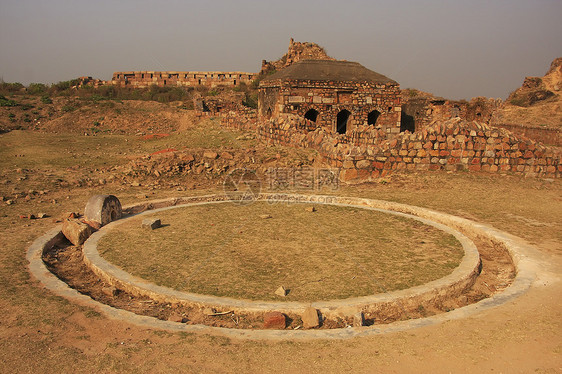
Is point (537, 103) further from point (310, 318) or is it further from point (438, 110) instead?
point (310, 318)

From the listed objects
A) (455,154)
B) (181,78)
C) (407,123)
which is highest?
(181,78)

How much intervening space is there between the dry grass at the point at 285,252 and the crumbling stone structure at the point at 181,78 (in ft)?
118

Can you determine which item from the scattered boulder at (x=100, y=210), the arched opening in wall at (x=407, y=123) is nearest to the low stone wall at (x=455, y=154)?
the scattered boulder at (x=100, y=210)

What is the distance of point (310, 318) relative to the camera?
13.3ft

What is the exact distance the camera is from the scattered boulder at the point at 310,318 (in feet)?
13.2

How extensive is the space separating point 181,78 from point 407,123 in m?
26.3

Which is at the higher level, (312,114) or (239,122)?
(312,114)

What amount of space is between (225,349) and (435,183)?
329 inches

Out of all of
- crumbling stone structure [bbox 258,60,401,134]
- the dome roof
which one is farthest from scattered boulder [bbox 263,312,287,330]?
the dome roof

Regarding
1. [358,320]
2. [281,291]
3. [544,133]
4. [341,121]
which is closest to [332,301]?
[358,320]

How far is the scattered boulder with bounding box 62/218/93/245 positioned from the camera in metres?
6.58

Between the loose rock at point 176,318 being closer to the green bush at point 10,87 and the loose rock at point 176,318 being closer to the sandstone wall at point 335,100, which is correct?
the sandstone wall at point 335,100

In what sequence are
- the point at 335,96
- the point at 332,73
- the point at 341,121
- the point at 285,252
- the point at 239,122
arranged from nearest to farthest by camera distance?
the point at 285,252
the point at 335,96
the point at 332,73
the point at 341,121
the point at 239,122

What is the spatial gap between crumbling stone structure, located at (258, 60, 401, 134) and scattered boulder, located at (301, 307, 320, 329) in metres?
14.5
